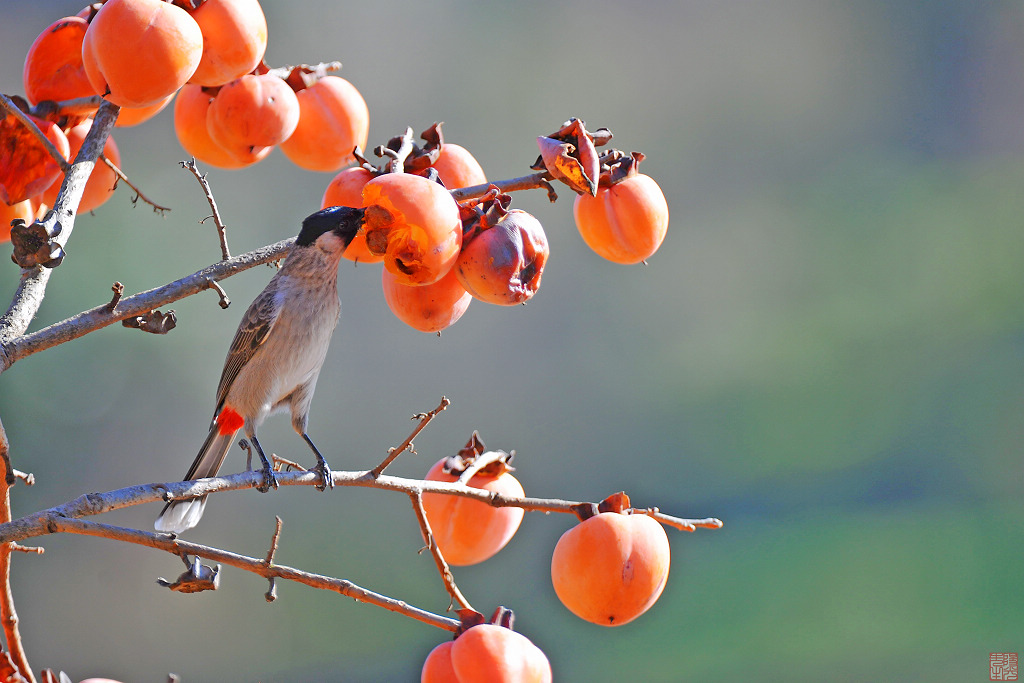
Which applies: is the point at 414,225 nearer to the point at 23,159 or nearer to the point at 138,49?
the point at 138,49

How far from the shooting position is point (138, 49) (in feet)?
3.12

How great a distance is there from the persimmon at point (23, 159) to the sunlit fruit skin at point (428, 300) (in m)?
0.42

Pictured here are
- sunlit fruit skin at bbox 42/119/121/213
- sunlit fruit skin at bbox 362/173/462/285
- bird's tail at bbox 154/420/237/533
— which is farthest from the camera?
bird's tail at bbox 154/420/237/533

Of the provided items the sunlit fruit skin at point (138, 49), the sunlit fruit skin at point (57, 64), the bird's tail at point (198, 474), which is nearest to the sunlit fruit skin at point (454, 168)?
the sunlit fruit skin at point (138, 49)

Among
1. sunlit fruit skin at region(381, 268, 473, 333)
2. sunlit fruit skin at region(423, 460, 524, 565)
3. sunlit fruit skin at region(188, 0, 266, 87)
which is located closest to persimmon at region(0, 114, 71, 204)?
sunlit fruit skin at region(188, 0, 266, 87)

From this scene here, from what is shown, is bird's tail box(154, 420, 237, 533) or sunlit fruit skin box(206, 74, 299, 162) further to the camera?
bird's tail box(154, 420, 237, 533)

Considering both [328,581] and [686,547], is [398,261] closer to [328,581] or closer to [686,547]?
[328,581]

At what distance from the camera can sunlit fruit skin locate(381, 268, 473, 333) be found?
1062 millimetres

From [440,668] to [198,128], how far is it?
82cm

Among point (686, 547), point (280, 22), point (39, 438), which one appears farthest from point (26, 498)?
point (686, 547)

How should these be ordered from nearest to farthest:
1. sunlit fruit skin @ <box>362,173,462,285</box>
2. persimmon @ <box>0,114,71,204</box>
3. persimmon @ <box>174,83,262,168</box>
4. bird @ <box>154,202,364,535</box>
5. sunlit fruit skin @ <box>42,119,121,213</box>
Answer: sunlit fruit skin @ <box>362,173,462,285</box> < persimmon @ <box>0,114,71,204</box> < sunlit fruit skin @ <box>42,119,121,213</box> < persimmon @ <box>174,83,262,168</box> < bird @ <box>154,202,364,535</box>

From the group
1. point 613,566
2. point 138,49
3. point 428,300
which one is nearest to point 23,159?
point 138,49

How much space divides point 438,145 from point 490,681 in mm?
665

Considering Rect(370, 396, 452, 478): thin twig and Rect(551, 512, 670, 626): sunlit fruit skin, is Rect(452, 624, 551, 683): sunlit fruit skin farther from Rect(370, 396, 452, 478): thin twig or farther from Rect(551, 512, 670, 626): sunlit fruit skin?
Rect(370, 396, 452, 478): thin twig
